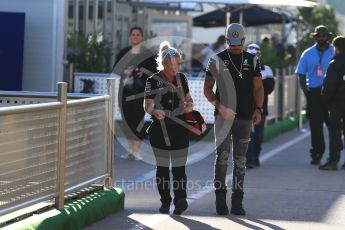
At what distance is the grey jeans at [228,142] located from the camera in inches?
370

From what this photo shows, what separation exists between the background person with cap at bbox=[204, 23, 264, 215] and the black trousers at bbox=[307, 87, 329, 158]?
184 inches

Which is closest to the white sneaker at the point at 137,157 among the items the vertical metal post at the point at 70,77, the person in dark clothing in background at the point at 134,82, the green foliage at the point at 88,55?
the person in dark clothing in background at the point at 134,82

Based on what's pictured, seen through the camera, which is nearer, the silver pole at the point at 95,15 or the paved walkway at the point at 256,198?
the paved walkway at the point at 256,198

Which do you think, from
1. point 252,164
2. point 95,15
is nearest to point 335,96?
point 252,164

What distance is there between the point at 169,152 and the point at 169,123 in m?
0.28

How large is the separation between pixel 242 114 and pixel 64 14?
8.40 m

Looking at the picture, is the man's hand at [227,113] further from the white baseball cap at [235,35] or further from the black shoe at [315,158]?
the black shoe at [315,158]

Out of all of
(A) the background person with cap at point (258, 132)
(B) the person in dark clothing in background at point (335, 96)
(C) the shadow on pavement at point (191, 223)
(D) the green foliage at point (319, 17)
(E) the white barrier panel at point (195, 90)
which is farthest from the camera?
(D) the green foliage at point (319, 17)

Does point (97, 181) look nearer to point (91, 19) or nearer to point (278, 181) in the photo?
point (278, 181)

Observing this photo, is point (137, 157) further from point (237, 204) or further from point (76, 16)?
point (76, 16)

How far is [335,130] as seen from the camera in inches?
534

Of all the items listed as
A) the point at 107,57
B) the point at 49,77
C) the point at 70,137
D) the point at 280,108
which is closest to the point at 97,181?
the point at 70,137

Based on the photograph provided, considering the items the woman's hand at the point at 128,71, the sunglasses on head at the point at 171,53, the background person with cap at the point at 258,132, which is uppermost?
the sunglasses on head at the point at 171,53

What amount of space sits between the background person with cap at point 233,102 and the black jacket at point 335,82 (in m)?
3.86
